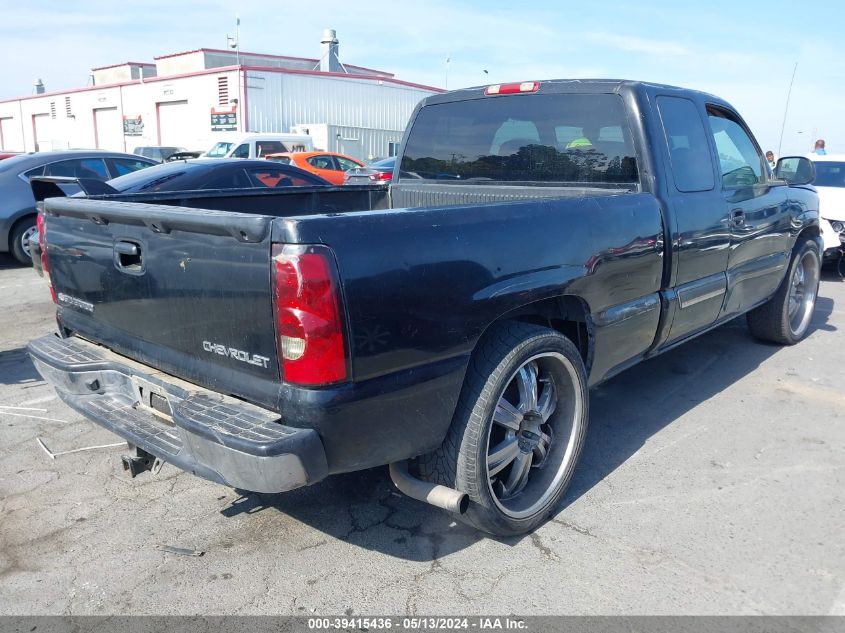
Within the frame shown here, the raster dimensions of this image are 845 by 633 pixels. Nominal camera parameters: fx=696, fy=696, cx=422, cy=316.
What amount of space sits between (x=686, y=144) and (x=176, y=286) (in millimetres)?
3049

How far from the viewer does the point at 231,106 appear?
27875mm

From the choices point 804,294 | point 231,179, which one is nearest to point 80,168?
point 231,179

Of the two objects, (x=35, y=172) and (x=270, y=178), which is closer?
(x=270, y=178)

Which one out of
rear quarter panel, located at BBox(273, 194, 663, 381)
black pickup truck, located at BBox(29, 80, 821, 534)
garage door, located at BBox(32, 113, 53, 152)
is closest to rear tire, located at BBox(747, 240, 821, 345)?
black pickup truck, located at BBox(29, 80, 821, 534)

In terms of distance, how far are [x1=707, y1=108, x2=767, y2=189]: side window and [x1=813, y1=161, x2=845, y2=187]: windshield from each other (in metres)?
5.92

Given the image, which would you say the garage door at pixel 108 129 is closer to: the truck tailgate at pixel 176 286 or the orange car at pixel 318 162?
the orange car at pixel 318 162

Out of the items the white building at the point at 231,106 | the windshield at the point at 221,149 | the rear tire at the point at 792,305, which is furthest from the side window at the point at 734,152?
the white building at the point at 231,106

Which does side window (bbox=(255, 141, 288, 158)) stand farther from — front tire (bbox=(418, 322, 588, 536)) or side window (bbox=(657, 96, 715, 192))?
front tire (bbox=(418, 322, 588, 536))

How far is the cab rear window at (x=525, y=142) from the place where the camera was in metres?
3.90

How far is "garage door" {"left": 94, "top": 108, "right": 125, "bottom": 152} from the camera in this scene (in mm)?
34969

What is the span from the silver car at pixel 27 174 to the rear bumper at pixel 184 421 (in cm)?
658

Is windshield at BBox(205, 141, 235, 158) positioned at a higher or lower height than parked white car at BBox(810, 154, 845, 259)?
higher

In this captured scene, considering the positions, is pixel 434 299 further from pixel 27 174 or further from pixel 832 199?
pixel 27 174

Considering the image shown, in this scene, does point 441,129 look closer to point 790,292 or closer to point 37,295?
point 790,292
